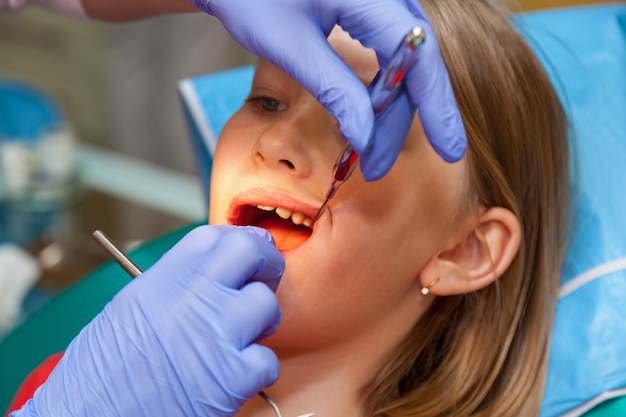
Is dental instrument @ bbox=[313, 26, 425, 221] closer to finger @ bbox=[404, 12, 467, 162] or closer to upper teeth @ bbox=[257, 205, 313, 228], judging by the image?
finger @ bbox=[404, 12, 467, 162]

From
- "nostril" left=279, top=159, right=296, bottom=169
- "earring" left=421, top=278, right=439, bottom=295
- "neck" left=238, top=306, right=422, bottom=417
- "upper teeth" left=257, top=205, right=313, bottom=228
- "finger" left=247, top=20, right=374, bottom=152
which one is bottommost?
"neck" left=238, top=306, right=422, bottom=417

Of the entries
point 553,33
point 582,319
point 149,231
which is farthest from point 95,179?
point 582,319

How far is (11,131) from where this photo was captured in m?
2.83

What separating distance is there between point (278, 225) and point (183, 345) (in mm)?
379

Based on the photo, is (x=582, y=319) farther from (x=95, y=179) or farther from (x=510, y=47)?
(x=95, y=179)

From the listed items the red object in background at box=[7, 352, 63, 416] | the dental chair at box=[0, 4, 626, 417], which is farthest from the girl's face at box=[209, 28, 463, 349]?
the red object in background at box=[7, 352, 63, 416]

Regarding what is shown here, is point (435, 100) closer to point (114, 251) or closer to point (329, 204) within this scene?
point (329, 204)

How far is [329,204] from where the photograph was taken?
3.93ft

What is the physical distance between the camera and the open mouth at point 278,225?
50.4 inches

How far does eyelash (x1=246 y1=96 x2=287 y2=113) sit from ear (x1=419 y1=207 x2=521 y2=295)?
1.08 ft

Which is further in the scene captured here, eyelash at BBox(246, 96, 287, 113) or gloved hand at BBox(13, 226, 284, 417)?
eyelash at BBox(246, 96, 287, 113)

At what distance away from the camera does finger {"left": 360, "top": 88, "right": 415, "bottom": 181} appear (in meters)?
1.03

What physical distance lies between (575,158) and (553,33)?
13.9 inches

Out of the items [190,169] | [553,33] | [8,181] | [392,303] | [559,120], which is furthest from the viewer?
[190,169]
